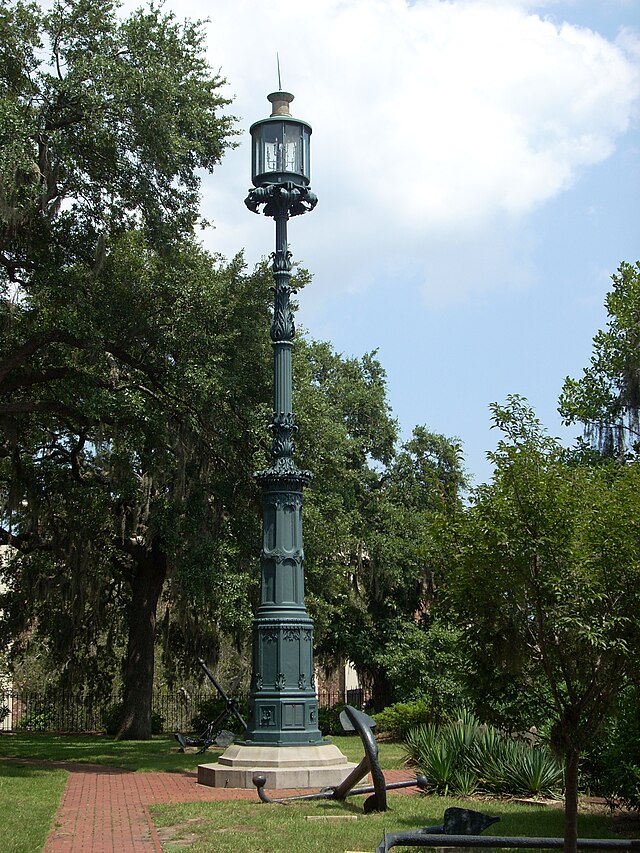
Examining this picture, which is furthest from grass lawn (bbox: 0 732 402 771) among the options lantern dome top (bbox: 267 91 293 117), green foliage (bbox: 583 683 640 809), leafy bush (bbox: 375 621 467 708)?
lantern dome top (bbox: 267 91 293 117)

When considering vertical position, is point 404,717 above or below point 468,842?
below

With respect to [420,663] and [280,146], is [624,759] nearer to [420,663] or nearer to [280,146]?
[280,146]

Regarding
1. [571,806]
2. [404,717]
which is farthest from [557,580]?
[404,717]

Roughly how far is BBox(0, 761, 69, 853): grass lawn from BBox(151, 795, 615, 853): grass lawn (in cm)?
126

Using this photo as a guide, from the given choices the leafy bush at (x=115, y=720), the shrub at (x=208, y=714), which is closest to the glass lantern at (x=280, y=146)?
the shrub at (x=208, y=714)

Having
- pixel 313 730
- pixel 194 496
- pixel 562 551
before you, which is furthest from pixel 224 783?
pixel 562 551

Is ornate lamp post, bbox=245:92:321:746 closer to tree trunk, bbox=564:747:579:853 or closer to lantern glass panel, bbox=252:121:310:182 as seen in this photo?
lantern glass panel, bbox=252:121:310:182

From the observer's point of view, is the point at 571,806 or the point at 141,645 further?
the point at 141,645

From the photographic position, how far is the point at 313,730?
13.9m

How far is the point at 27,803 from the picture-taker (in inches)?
463

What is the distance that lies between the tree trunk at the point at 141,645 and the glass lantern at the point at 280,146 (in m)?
11.7

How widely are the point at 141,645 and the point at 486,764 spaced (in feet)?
43.3

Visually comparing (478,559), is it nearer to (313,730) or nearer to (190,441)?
(313,730)

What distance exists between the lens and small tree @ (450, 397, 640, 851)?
23.6 ft
